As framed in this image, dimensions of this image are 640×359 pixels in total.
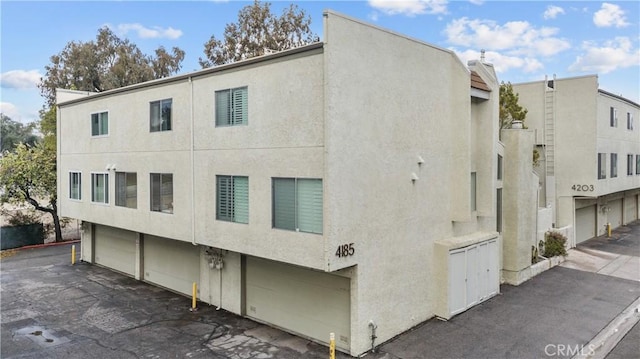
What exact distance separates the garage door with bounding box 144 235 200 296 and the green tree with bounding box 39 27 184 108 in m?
28.3

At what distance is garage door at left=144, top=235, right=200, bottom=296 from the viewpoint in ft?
50.3

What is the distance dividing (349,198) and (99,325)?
8.86m

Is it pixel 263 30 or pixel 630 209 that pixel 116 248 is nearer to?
pixel 263 30

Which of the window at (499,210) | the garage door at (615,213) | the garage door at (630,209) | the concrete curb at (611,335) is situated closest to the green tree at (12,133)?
the window at (499,210)

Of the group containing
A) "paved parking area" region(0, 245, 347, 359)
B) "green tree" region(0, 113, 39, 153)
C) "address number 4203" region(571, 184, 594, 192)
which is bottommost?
"paved parking area" region(0, 245, 347, 359)

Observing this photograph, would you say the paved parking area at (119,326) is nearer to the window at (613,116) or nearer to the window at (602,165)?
the window at (602,165)

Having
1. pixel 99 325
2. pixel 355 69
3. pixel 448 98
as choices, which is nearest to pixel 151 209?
pixel 99 325

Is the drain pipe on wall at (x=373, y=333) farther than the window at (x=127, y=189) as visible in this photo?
No

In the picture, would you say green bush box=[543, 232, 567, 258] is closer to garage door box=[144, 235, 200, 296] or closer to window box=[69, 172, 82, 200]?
garage door box=[144, 235, 200, 296]

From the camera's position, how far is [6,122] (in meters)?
78.2

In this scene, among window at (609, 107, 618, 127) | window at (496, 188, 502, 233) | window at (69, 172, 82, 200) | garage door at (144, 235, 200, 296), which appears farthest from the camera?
window at (609, 107, 618, 127)

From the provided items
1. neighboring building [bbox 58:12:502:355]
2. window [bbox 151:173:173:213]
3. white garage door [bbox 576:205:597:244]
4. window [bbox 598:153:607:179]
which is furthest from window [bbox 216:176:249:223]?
white garage door [bbox 576:205:597:244]

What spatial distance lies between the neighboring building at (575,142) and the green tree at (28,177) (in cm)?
2804

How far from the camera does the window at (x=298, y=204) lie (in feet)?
32.4
